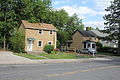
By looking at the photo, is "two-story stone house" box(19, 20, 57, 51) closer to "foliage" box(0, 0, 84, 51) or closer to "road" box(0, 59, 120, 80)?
"foliage" box(0, 0, 84, 51)

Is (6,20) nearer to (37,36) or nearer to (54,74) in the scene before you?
(37,36)

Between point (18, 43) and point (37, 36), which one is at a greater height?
point (37, 36)

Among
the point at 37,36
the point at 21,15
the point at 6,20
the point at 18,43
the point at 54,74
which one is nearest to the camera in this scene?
the point at 54,74

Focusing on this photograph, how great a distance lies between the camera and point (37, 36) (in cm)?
3641

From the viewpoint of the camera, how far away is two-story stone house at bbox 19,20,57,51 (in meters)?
35.2

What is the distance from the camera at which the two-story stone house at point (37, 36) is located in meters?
35.2

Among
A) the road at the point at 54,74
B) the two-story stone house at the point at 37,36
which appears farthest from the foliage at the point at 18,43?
the road at the point at 54,74

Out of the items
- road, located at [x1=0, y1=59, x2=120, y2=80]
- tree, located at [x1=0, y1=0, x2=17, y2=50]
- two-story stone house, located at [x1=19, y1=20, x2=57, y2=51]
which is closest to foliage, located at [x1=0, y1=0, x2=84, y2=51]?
tree, located at [x1=0, y1=0, x2=17, y2=50]

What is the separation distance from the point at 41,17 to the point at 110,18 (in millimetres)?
17656

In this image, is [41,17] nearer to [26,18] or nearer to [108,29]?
[26,18]

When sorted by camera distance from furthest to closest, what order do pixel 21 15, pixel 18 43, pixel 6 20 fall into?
pixel 21 15 → pixel 6 20 → pixel 18 43

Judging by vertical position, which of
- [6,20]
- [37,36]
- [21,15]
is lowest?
[37,36]

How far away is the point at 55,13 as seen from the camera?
5312cm

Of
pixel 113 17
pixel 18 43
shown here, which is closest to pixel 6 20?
pixel 18 43
